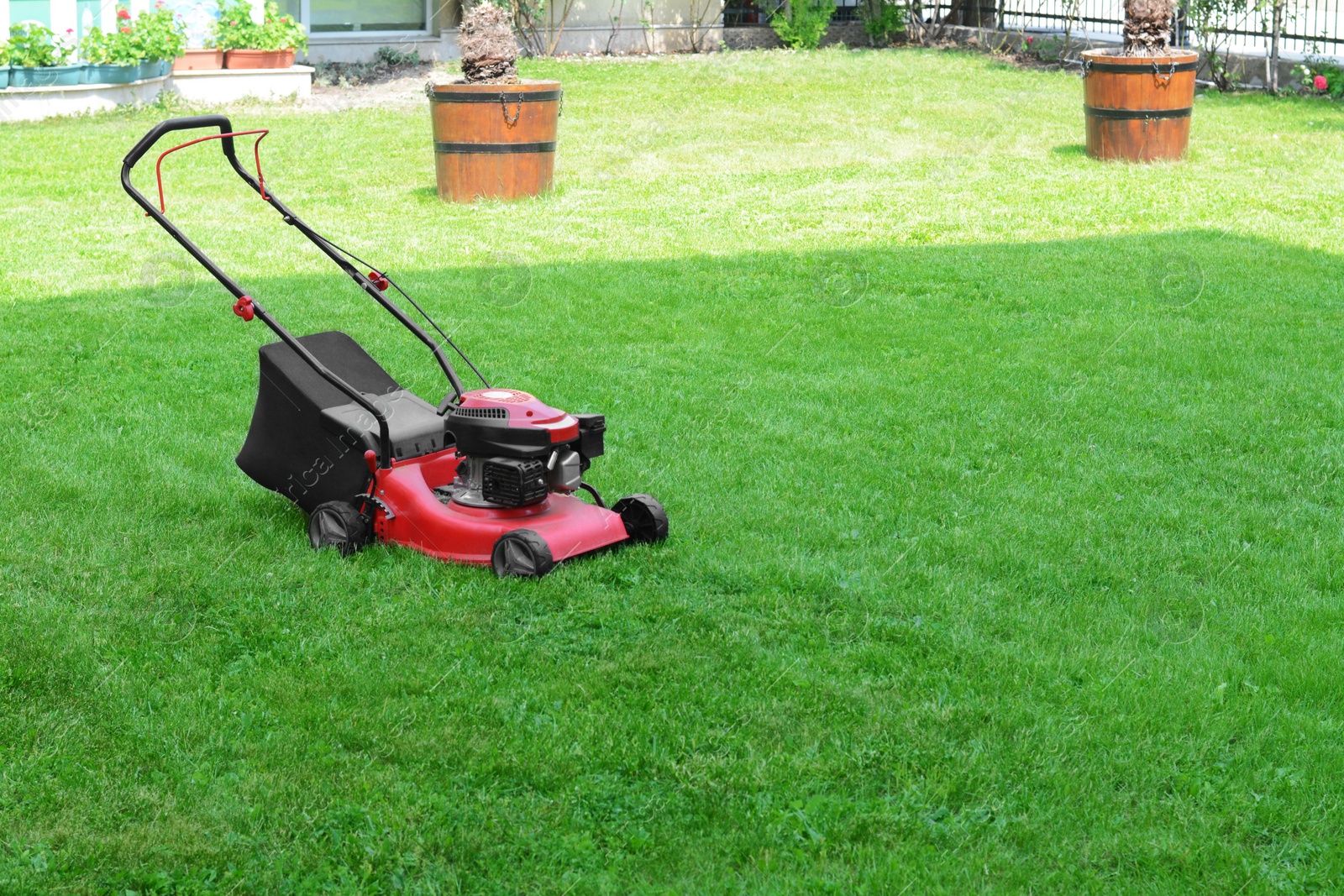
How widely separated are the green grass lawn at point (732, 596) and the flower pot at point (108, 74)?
7.10 m

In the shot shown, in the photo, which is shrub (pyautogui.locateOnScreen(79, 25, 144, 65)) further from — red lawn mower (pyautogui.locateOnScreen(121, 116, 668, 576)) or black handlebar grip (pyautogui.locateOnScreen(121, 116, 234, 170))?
black handlebar grip (pyautogui.locateOnScreen(121, 116, 234, 170))

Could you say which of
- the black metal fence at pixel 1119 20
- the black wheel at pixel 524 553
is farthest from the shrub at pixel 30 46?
the black wheel at pixel 524 553

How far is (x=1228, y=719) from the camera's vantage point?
3.83 metres

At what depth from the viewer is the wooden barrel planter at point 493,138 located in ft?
37.7

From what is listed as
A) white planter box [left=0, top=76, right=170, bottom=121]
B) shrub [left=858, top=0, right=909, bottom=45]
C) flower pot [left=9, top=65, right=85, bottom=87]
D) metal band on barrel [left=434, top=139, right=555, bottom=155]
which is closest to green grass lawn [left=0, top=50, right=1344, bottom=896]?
metal band on barrel [left=434, top=139, right=555, bottom=155]

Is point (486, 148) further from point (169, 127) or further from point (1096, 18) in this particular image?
point (1096, 18)

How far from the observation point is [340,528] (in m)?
4.94

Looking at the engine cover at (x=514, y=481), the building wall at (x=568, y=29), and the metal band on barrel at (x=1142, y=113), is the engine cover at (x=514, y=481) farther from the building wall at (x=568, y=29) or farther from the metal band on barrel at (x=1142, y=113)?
the building wall at (x=568, y=29)

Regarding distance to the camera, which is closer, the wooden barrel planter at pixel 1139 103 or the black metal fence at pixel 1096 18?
the wooden barrel planter at pixel 1139 103

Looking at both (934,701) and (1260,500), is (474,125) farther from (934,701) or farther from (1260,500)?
(934,701)

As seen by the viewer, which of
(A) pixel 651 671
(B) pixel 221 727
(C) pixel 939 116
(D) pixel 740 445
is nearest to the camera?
(B) pixel 221 727

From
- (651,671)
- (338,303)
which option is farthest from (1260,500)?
(338,303)

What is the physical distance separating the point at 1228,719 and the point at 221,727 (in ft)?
9.14

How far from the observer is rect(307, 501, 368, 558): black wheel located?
491 centimetres
